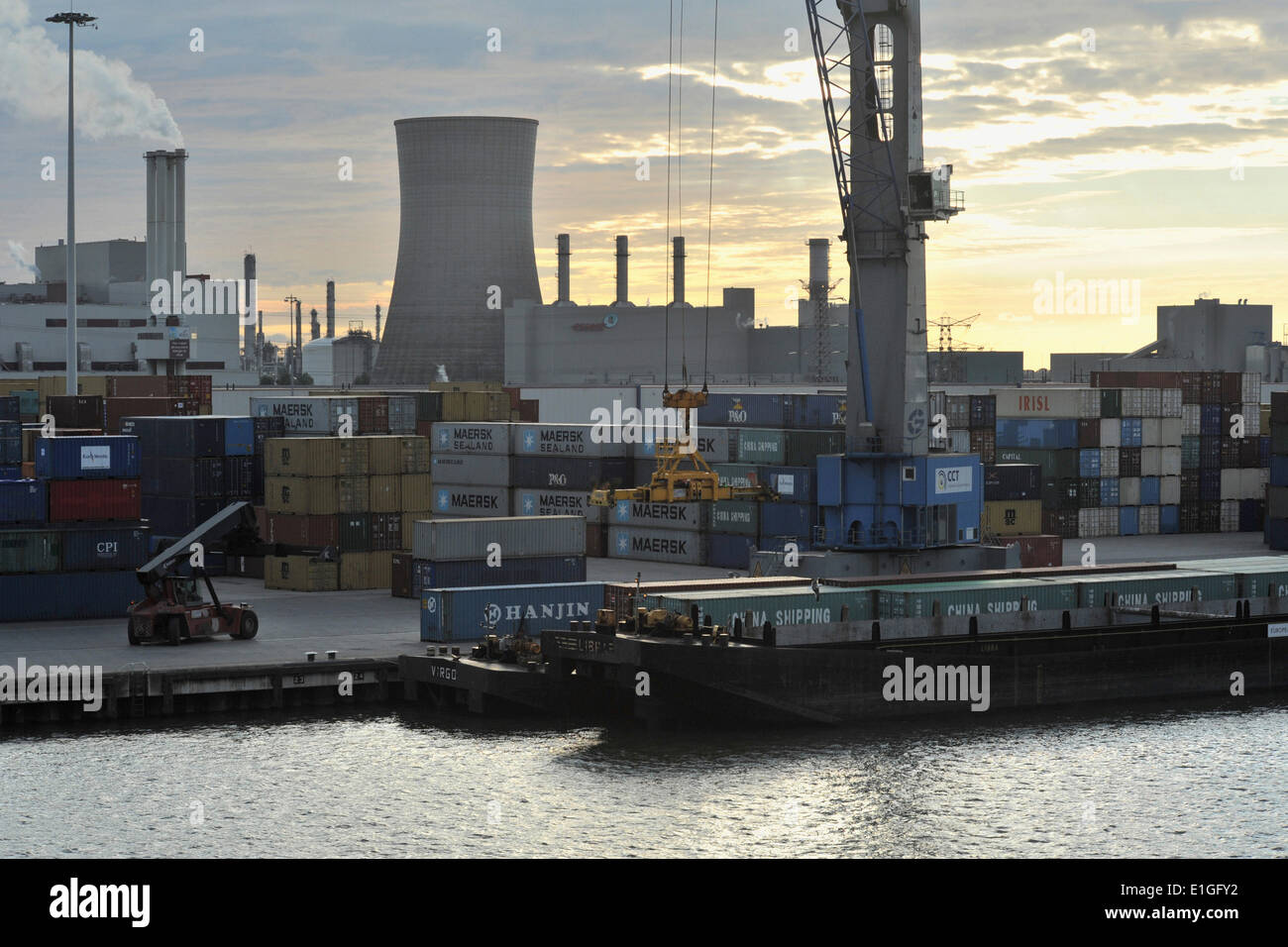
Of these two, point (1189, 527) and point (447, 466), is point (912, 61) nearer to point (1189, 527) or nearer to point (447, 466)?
point (447, 466)

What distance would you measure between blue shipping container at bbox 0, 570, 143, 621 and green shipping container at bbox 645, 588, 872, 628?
847 inches

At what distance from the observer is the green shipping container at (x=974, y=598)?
47.2 meters

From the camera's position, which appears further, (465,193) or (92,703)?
(465,193)

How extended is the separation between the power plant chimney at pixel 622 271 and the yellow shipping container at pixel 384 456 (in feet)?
332

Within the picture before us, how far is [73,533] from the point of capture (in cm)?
5578

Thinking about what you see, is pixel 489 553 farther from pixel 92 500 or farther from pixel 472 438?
pixel 472 438

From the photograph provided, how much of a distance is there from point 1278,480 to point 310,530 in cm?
5232

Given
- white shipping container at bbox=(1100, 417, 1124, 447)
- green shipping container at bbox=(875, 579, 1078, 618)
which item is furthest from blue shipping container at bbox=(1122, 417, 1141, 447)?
green shipping container at bbox=(875, 579, 1078, 618)

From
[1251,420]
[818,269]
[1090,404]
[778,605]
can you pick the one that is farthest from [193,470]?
[818,269]

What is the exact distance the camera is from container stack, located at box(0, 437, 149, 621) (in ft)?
181

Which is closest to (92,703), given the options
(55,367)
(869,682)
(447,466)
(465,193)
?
(869,682)

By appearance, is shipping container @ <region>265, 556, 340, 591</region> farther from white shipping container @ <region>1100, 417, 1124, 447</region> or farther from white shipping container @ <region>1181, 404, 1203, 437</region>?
white shipping container @ <region>1181, 404, 1203, 437</region>
